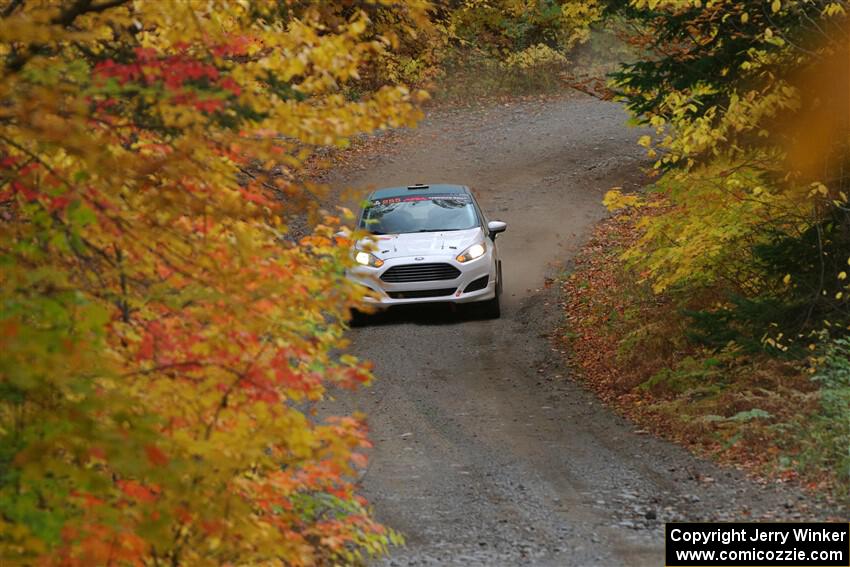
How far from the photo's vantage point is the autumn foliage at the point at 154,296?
15.0 feet

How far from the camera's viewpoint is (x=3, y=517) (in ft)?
15.7

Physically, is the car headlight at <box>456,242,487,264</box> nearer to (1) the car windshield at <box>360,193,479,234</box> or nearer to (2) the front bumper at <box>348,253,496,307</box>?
(2) the front bumper at <box>348,253,496,307</box>

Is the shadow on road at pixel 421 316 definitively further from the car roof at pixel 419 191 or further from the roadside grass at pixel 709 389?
the car roof at pixel 419 191

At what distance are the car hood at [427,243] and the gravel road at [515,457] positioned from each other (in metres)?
1.16

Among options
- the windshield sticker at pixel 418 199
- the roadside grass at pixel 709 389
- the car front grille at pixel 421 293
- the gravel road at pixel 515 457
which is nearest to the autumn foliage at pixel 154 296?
the gravel road at pixel 515 457

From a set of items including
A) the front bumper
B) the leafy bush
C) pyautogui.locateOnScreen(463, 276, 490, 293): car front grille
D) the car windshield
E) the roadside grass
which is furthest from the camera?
the car windshield

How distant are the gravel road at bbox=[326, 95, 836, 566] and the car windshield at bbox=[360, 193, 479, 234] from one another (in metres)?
1.43

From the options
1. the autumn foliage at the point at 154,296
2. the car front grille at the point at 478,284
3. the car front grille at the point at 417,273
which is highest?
the autumn foliage at the point at 154,296

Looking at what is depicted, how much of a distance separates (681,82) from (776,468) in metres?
3.97

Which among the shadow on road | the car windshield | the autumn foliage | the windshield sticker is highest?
the autumn foliage

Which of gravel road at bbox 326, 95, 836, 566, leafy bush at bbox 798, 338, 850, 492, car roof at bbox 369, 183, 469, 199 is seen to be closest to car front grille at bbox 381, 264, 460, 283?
gravel road at bbox 326, 95, 836, 566

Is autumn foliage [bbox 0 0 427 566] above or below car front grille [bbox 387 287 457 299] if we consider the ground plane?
above

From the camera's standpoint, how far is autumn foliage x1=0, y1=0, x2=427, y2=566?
456cm

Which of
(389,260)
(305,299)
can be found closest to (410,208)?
(389,260)
